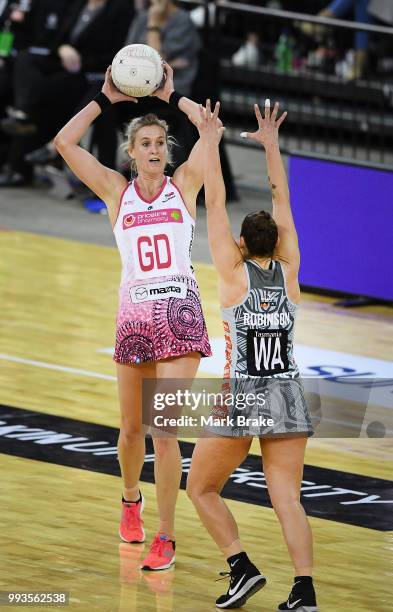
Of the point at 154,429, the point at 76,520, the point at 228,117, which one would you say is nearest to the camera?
the point at 154,429

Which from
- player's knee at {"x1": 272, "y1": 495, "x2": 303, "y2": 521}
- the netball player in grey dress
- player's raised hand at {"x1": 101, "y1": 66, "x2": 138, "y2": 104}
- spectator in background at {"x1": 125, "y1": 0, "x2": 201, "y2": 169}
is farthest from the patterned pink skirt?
spectator in background at {"x1": 125, "y1": 0, "x2": 201, "y2": 169}

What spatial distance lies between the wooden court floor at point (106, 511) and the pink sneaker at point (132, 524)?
82mm

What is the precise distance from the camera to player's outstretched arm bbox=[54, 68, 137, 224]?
7668mm

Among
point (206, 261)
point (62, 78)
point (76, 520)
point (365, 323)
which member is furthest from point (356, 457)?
point (62, 78)

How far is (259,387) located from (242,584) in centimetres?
85

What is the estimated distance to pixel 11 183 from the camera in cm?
1905

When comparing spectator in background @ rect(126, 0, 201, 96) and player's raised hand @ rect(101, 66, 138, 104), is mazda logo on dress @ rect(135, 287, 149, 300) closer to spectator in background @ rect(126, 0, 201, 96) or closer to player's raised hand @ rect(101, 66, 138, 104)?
player's raised hand @ rect(101, 66, 138, 104)

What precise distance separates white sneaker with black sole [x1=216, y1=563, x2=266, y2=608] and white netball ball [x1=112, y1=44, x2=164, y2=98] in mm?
2372

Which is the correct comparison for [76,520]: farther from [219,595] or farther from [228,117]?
[228,117]

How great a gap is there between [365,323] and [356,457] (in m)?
3.84

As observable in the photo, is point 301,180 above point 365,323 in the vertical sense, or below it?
above

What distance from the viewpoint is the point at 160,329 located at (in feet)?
24.5

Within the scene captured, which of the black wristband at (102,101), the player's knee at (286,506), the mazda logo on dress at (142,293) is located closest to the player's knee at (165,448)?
the mazda logo on dress at (142,293)

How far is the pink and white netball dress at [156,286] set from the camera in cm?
746
